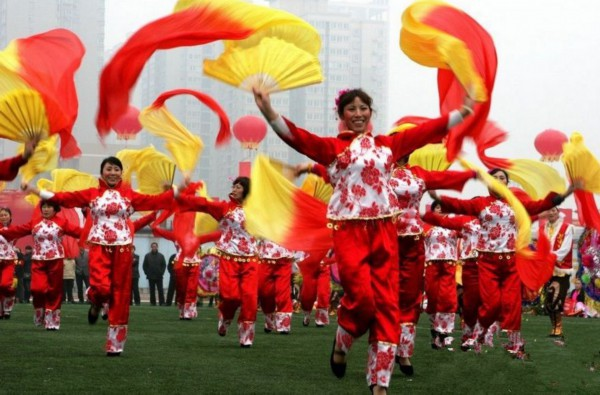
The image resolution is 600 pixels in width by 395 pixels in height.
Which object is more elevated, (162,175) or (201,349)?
(162,175)

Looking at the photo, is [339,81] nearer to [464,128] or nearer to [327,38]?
[327,38]

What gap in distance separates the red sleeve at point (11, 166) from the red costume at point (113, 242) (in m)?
2.21

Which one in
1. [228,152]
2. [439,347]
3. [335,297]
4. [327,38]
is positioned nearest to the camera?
[439,347]

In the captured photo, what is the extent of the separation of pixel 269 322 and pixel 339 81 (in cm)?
6377

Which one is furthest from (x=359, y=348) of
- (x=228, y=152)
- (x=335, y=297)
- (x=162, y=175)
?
(x=228, y=152)

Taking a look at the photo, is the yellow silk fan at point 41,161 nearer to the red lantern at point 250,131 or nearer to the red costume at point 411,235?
the red costume at point 411,235

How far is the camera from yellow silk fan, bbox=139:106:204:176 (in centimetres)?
1002

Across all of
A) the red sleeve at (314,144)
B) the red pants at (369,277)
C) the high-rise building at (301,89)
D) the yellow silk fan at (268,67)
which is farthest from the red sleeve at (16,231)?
the high-rise building at (301,89)

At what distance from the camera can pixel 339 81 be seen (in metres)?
77.2

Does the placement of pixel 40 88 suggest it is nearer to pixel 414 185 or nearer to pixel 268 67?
pixel 268 67

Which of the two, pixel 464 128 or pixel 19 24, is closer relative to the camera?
pixel 464 128

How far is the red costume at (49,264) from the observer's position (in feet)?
44.5

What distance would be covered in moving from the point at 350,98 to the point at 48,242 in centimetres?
776

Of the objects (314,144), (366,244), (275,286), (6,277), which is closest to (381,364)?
(366,244)
